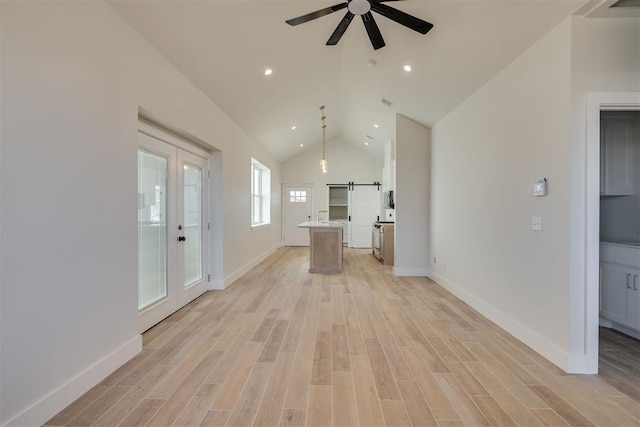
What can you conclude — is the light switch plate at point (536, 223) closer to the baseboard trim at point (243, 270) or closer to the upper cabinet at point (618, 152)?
the upper cabinet at point (618, 152)

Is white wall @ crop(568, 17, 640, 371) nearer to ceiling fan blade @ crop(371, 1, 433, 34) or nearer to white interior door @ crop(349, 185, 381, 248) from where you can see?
ceiling fan blade @ crop(371, 1, 433, 34)

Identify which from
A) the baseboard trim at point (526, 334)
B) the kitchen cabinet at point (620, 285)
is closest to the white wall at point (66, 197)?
the baseboard trim at point (526, 334)

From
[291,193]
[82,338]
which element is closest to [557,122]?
[82,338]

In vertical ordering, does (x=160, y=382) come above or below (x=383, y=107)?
below

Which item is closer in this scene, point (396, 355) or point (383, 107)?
point (396, 355)

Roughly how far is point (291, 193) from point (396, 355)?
741cm

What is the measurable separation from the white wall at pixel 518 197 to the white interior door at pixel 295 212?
5.69m

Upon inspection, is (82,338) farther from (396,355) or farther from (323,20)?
(323,20)

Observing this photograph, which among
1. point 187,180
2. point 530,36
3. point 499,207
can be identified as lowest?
point 499,207

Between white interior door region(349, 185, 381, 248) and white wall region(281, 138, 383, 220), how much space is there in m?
0.34

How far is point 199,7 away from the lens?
98.2 inches

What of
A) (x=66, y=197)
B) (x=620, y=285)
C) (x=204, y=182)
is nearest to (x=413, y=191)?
(x=620, y=285)

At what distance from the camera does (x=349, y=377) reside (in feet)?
6.84

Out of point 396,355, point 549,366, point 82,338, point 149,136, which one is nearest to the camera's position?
point 82,338
